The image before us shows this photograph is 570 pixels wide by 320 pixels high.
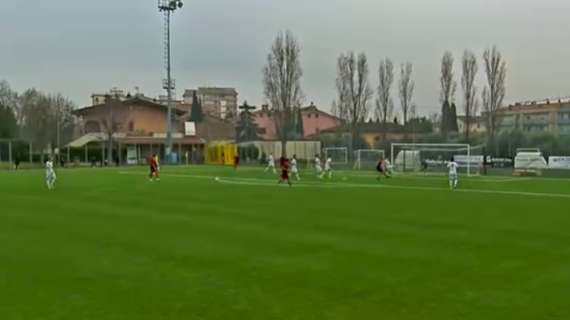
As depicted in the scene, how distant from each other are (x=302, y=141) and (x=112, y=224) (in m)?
67.3

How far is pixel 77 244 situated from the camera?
13922mm

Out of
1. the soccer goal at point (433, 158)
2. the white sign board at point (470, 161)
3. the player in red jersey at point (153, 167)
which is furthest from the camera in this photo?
the soccer goal at point (433, 158)

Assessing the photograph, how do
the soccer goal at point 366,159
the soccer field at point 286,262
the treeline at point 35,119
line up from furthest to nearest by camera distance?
1. the treeline at point 35,119
2. the soccer goal at point 366,159
3. the soccer field at point 286,262

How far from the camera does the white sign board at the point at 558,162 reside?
5403cm

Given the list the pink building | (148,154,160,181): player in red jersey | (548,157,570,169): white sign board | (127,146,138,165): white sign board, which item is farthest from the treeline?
(548,157,570,169): white sign board

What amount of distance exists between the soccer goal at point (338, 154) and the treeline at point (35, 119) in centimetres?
3639

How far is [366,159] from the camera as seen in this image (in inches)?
2603

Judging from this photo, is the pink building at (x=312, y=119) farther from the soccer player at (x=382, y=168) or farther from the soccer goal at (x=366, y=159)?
the soccer player at (x=382, y=168)

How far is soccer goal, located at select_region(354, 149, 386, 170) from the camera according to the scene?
63375mm

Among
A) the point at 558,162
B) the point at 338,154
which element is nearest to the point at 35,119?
the point at 338,154

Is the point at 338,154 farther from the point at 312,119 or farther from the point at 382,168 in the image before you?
the point at 312,119

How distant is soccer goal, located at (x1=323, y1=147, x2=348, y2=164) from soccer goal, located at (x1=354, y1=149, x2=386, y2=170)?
135cm

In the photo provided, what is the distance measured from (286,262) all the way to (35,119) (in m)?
81.4

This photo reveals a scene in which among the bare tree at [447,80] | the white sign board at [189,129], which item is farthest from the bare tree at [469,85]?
the white sign board at [189,129]
